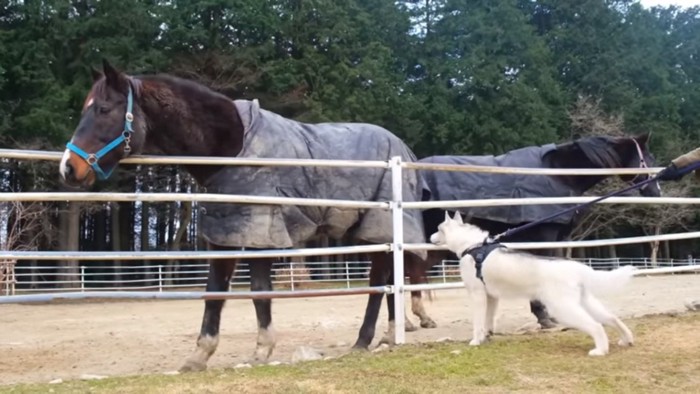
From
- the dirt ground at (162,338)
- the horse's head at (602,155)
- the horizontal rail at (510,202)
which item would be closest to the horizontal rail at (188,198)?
the horizontal rail at (510,202)

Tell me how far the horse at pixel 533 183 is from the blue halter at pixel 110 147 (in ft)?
10.7

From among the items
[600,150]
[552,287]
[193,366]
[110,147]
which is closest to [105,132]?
[110,147]

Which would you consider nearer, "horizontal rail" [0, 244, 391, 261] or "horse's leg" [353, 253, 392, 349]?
"horizontal rail" [0, 244, 391, 261]

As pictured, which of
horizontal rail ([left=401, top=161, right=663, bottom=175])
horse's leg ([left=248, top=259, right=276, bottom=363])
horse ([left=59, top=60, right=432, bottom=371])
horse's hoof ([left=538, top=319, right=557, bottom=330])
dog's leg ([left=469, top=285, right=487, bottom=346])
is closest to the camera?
horse ([left=59, top=60, right=432, bottom=371])

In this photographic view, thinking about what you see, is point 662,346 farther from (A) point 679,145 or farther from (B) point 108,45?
(A) point 679,145

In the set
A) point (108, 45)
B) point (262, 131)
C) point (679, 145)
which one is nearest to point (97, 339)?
point (262, 131)

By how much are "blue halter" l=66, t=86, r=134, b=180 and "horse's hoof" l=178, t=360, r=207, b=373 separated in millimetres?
1407

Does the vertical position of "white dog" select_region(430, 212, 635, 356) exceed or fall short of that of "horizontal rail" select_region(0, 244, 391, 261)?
it falls short

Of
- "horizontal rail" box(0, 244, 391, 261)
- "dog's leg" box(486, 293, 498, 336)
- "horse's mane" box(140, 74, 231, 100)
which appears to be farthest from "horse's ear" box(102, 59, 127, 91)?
"dog's leg" box(486, 293, 498, 336)

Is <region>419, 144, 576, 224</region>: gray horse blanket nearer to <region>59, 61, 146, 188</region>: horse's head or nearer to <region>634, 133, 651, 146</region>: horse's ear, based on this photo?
<region>634, 133, 651, 146</region>: horse's ear

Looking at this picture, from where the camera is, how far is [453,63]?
32.5 m

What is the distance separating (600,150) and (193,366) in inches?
192

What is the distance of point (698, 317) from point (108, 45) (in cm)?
2136

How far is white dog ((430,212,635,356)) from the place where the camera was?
4.40 m
